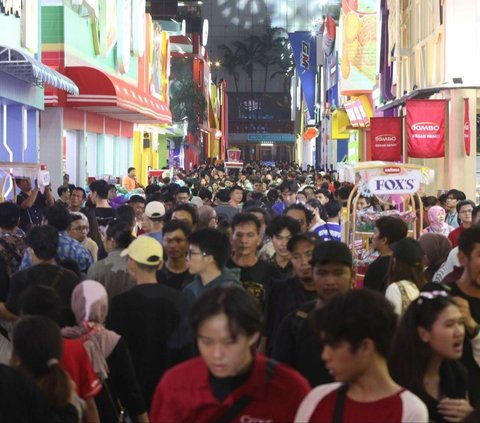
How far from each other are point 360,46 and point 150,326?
1385 inches

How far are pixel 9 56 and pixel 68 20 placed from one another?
9257mm

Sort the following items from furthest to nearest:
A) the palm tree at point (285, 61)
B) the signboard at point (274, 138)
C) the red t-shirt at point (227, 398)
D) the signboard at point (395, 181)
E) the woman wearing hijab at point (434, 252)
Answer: the palm tree at point (285, 61), the signboard at point (274, 138), the signboard at point (395, 181), the woman wearing hijab at point (434, 252), the red t-shirt at point (227, 398)

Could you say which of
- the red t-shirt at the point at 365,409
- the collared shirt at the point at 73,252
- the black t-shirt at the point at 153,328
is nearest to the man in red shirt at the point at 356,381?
the red t-shirt at the point at 365,409

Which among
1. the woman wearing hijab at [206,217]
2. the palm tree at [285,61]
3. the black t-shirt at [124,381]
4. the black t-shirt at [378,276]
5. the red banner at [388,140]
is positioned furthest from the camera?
the palm tree at [285,61]

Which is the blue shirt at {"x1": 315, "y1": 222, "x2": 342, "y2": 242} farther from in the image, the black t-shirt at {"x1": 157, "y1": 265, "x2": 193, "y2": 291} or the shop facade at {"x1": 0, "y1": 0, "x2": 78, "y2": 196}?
the shop facade at {"x1": 0, "y1": 0, "x2": 78, "y2": 196}

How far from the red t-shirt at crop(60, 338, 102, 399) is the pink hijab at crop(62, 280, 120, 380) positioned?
1.16ft

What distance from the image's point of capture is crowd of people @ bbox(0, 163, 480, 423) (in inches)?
160

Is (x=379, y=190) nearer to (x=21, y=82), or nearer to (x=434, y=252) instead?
(x=434, y=252)

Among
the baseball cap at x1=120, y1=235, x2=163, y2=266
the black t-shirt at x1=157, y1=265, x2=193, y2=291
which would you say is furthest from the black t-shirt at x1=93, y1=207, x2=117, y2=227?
the baseball cap at x1=120, y1=235, x2=163, y2=266

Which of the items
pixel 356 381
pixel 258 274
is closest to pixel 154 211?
pixel 258 274

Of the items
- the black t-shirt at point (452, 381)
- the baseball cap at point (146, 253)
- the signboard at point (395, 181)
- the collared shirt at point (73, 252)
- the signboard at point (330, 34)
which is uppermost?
the signboard at point (330, 34)

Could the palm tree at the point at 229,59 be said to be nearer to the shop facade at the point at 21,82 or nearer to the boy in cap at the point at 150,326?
the shop facade at the point at 21,82

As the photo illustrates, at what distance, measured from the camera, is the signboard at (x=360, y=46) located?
40750 mm

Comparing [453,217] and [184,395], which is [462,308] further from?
[453,217]
